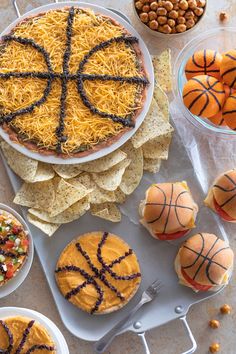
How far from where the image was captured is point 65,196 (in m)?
3.24

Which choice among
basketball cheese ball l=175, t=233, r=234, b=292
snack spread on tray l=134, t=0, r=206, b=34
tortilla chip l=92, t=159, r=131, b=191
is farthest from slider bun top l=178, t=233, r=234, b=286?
snack spread on tray l=134, t=0, r=206, b=34

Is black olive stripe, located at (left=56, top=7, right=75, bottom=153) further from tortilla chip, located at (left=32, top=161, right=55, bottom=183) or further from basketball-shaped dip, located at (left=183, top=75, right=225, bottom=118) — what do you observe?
basketball-shaped dip, located at (left=183, top=75, right=225, bottom=118)

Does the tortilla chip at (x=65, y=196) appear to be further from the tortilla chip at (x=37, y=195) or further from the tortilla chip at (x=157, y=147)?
the tortilla chip at (x=157, y=147)

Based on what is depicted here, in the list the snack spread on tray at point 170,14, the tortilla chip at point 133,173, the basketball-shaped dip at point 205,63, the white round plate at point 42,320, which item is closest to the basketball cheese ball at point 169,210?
the tortilla chip at point 133,173

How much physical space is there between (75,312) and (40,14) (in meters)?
1.81

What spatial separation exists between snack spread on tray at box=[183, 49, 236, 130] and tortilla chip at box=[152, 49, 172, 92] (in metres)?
0.21

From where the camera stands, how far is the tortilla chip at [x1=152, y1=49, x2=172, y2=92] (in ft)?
11.1

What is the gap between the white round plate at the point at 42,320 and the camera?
10.7 ft

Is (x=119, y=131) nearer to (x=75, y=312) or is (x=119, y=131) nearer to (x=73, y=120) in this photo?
(x=73, y=120)

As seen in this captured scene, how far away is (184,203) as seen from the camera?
10.6 ft

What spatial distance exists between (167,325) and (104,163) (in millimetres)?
1078

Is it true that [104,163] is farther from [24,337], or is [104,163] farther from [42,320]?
[24,337]

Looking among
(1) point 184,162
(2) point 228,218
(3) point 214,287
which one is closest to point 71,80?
(1) point 184,162

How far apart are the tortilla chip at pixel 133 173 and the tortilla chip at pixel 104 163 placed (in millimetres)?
79
